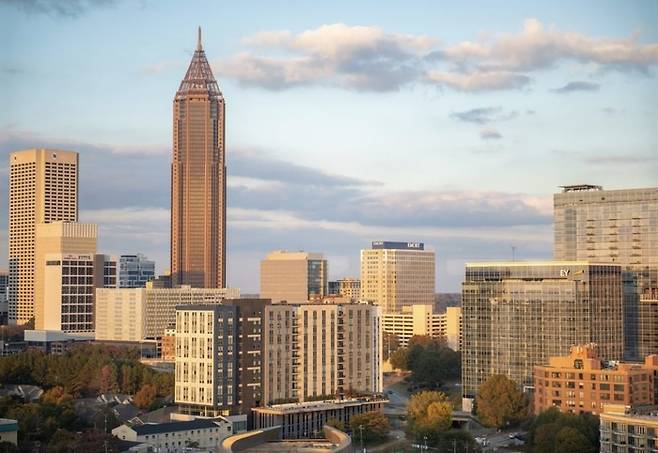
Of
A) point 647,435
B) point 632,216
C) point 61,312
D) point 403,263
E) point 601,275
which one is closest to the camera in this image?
point 647,435

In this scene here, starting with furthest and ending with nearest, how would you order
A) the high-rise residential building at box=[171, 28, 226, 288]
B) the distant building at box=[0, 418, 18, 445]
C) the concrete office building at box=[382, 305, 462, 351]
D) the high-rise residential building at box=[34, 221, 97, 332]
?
1. the high-rise residential building at box=[171, 28, 226, 288]
2. the high-rise residential building at box=[34, 221, 97, 332]
3. the concrete office building at box=[382, 305, 462, 351]
4. the distant building at box=[0, 418, 18, 445]

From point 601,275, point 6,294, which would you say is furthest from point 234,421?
point 6,294

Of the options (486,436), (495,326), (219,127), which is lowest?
(486,436)

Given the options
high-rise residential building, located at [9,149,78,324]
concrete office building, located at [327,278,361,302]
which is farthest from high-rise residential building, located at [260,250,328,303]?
high-rise residential building, located at [9,149,78,324]

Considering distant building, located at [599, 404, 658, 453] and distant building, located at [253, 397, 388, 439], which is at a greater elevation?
distant building, located at [599, 404, 658, 453]

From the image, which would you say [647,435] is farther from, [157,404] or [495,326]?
[157,404]

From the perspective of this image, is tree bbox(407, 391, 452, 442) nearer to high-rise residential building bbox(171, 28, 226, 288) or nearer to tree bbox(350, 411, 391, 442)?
tree bbox(350, 411, 391, 442)

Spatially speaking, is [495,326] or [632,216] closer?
[495,326]

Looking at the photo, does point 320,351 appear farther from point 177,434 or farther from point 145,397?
point 177,434

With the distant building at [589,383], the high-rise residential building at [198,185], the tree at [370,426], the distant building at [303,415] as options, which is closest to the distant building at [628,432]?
the distant building at [589,383]
